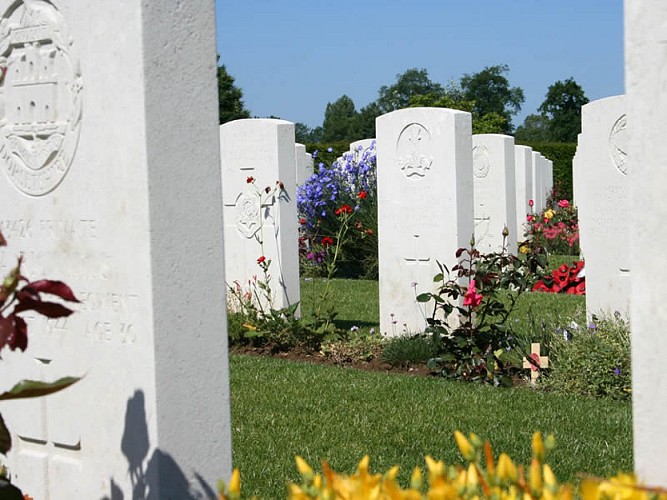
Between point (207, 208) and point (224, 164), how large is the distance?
6.99 m

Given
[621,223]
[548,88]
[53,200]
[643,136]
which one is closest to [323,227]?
[621,223]

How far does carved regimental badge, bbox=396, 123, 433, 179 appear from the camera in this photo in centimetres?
873

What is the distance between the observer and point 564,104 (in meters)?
62.4

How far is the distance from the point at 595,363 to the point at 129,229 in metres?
4.72

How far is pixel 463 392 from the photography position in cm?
692

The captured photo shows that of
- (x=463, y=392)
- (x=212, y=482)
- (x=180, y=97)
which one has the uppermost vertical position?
(x=180, y=97)

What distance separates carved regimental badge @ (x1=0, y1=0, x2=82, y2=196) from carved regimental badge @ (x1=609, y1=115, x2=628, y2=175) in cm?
558

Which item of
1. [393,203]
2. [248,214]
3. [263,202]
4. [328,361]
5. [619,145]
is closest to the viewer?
→ [619,145]

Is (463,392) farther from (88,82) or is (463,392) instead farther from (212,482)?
(88,82)

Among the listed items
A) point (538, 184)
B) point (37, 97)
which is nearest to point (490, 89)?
point (538, 184)

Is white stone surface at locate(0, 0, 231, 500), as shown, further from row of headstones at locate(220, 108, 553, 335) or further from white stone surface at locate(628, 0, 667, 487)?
row of headstones at locate(220, 108, 553, 335)

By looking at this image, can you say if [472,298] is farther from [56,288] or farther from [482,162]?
[482,162]

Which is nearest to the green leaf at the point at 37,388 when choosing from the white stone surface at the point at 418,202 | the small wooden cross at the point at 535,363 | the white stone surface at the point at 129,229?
the white stone surface at the point at 129,229

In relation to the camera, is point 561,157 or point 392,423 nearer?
point 392,423
